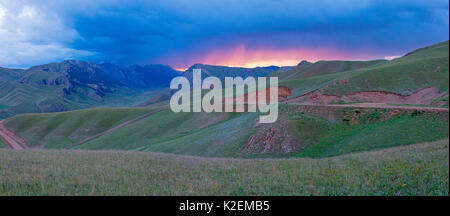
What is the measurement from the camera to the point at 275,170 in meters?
11.4

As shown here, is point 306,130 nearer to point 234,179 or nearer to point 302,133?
point 302,133

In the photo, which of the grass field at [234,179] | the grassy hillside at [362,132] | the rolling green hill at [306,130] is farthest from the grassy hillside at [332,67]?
the grass field at [234,179]

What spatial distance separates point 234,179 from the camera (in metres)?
10.1

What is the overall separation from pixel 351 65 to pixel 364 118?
3833 inches

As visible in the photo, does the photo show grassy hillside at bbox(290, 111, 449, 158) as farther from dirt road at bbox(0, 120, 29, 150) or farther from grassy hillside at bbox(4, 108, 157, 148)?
dirt road at bbox(0, 120, 29, 150)

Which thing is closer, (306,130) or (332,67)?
(306,130)

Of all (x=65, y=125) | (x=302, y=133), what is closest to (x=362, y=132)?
(x=302, y=133)

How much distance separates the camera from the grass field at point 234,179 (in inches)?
320

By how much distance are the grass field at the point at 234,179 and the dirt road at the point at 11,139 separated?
6399 cm

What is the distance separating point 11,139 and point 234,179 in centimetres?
8206
